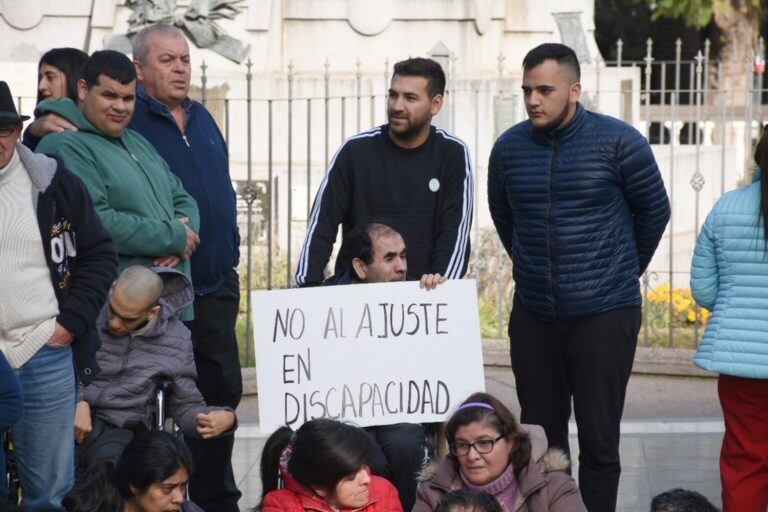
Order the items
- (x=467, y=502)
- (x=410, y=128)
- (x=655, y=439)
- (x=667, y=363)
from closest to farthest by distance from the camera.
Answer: (x=467, y=502)
(x=410, y=128)
(x=655, y=439)
(x=667, y=363)

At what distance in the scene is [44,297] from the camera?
5578 mm

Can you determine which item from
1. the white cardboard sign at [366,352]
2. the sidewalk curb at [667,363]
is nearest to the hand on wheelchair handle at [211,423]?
the white cardboard sign at [366,352]

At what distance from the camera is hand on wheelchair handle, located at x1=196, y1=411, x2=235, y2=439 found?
6.00 m

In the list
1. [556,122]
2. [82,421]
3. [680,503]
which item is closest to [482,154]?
[556,122]

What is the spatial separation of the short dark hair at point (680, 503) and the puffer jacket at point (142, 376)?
1.81 metres

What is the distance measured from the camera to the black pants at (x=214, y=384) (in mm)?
7016

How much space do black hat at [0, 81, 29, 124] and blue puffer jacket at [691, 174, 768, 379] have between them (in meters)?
2.73

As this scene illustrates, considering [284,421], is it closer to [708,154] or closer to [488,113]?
[488,113]

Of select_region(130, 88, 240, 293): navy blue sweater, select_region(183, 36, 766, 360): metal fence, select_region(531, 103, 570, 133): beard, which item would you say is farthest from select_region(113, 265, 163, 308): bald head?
select_region(183, 36, 766, 360): metal fence

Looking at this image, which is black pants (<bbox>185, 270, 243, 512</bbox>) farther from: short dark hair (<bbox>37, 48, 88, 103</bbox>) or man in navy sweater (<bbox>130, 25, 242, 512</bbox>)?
short dark hair (<bbox>37, 48, 88, 103</bbox>)

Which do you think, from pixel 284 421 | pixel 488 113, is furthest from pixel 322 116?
pixel 284 421

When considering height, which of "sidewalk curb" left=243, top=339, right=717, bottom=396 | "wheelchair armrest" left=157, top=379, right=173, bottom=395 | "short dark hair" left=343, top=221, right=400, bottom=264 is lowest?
"sidewalk curb" left=243, top=339, right=717, bottom=396

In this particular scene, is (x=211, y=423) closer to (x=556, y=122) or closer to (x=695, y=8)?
(x=556, y=122)

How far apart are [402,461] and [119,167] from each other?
5.60 ft
